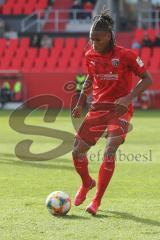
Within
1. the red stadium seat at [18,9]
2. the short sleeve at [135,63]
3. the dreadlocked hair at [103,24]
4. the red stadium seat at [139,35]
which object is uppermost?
the dreadlocked hair at [103,24]

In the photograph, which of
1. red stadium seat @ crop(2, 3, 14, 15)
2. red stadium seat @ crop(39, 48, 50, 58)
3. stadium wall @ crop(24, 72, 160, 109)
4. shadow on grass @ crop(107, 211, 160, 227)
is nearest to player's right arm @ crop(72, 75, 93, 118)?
shadow on grass @ crop(107, 211, 160, 227)

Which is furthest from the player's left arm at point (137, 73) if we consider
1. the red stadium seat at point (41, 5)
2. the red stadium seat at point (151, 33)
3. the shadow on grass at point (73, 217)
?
the red stadium seat at point (41, 5)

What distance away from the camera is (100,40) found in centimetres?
748

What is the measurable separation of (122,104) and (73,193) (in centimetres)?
188

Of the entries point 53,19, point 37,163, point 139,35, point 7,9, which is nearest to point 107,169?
point 37,163

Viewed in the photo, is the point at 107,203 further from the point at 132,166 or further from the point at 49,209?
the point at 132,166

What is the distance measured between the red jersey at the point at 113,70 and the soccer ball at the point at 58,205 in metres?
1.20

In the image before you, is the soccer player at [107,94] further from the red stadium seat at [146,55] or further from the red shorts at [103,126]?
the red stadium seat at [146,55]

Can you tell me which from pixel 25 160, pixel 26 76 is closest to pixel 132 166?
pixel 25 160

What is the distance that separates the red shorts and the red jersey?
191 mm

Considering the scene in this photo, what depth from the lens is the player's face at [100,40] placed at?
24.5 feet

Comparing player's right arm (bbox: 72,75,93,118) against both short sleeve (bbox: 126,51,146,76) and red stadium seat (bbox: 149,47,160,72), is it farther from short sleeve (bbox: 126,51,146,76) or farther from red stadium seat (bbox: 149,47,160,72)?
red stadium seat (bbox: 149,47,160,72)

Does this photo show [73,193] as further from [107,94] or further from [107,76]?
[107,76]

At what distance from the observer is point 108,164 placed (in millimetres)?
7699
